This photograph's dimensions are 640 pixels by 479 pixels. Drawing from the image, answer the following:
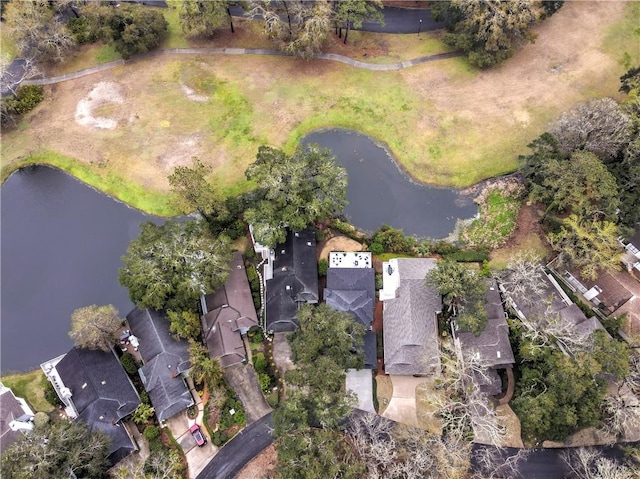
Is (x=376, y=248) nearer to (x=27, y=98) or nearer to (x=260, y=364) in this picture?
(x=260, y=364)

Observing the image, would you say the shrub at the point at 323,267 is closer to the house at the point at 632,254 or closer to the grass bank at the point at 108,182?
the grass bank at the point at 108,182

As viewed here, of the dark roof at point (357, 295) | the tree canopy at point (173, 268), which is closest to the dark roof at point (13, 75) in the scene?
the tree canopy at point (173, 268)

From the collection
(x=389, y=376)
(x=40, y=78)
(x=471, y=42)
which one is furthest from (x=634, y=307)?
(x=40, y=78)

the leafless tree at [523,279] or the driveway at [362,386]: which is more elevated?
the leafless tree at [523,279]

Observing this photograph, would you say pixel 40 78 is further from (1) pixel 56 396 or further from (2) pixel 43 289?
(1) pixel 56 396

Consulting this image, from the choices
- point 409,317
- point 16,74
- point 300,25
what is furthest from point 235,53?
point 409,317

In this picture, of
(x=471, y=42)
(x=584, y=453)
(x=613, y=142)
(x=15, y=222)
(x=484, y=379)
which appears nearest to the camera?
(x=584, y=453)

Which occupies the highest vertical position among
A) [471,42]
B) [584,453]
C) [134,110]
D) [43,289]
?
[471,42]
